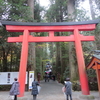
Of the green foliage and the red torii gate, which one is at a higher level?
the green foliage

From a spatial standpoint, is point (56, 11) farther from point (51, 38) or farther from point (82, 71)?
point (82, 71)

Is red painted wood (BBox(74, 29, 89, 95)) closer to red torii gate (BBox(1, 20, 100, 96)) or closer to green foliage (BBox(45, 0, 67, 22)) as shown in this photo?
red torii gate (BBox(1, 20, 100, 96))

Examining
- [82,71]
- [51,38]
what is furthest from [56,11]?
[82,71]

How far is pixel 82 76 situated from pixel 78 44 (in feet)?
7.11

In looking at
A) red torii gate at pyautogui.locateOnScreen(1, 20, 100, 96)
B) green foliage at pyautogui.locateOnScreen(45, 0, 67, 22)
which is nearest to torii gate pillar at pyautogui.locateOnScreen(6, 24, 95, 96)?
red torii gate at pyautogui.locateOnScreen(1, 20, 100, 96)

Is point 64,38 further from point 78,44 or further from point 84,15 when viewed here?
point 84,15

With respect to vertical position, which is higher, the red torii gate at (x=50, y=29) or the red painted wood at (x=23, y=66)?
the red torii gate at (x=50, y=29)

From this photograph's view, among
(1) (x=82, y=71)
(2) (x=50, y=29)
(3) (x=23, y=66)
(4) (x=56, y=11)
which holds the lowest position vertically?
(1) (x=82, y=71)

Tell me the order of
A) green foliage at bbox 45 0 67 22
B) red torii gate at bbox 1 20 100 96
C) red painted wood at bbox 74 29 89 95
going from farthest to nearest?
green foliage at bbox 45 0 67 22 < red torii gate at bbox 1 20 100 96 < red painted wood at bbox 74 29 89 95

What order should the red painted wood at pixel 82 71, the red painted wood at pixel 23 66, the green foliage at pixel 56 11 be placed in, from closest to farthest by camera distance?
the red painted wood at pixel 23 66
the red painted wood at pixel 82 71
the green foliage at pixel 56 11

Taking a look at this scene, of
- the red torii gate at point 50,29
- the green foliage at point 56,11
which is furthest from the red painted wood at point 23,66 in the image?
the green foliage at point 56,11

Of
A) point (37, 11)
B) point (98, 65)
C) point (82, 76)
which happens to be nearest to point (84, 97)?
point (82, 76)

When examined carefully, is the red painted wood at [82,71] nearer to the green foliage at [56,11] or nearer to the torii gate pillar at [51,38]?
the torii gate pillar at [51,38]

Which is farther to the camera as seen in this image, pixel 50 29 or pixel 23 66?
pixel 50 29
